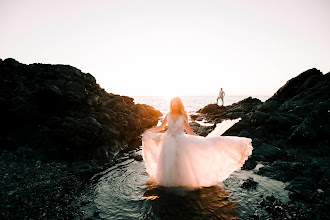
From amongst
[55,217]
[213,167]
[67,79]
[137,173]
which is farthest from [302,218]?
[67,79]

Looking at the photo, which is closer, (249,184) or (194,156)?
(194,156)

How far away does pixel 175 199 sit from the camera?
612 centimetres

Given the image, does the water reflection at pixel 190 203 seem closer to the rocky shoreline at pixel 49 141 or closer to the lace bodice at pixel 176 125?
the lace bodice at pixel 176 125

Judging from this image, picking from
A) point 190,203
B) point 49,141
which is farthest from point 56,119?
point 190,203

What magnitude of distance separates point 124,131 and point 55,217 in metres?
10.3

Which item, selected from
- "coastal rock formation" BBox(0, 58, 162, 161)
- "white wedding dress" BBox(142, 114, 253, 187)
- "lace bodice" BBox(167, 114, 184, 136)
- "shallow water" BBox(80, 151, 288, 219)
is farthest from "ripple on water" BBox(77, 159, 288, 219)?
"coastal rock formation" BBox(0, 58, 162, 161)

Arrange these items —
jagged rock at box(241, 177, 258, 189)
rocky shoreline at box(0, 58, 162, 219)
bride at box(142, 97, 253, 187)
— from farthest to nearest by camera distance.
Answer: jagged rock at box(241, 177, 258, 189), bride at box(142, 97, 253, 187), rocky shoreline at box(0, 58, 162, 219)

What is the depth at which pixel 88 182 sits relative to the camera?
309 inches

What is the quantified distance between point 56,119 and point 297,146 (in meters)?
17.0

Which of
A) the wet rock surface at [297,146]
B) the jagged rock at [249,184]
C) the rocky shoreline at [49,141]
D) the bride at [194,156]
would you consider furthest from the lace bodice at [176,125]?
the rocky shoreline at [49,141]

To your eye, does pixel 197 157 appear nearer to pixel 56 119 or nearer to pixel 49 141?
pixel 49 141

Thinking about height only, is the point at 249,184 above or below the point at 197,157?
below

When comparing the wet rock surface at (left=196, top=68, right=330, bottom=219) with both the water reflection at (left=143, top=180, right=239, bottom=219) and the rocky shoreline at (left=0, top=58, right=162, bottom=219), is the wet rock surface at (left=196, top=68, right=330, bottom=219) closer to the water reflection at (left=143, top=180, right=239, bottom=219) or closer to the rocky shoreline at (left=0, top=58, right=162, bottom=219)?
the water reflection at (left=143, top=180, right=239, bottom=219)

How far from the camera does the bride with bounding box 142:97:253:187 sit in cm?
659
